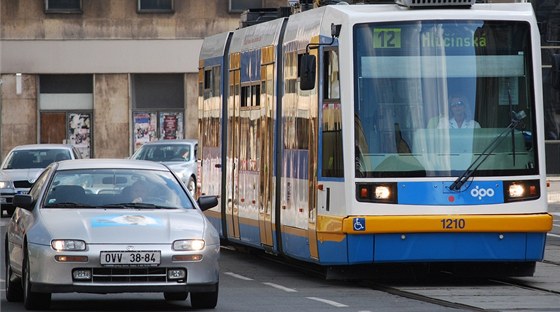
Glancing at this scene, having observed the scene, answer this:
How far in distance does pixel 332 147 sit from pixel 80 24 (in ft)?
125

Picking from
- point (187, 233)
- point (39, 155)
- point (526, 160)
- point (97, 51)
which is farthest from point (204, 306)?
point (97, 51)

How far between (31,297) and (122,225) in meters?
0.98

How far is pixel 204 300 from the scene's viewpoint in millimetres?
14625

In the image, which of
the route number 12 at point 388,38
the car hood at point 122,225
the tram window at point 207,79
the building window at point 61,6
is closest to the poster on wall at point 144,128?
the building window at point 61,6

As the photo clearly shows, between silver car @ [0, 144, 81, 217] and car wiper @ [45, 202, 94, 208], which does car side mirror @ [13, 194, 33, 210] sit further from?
silver car @ [0, 144, 81, 217]

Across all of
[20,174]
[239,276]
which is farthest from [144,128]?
[239,276]

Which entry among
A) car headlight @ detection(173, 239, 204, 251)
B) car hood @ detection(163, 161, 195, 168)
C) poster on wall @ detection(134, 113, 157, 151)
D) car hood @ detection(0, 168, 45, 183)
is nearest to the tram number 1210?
car headlight @ detection(173, 239, 204, 251)

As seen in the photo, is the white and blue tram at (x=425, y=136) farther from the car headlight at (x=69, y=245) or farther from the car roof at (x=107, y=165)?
the car headlight at (x=69, y=245)

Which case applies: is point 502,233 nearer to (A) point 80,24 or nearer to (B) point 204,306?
(B) point 204,306

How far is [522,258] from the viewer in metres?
17.6

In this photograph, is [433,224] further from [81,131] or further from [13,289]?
[81,131]

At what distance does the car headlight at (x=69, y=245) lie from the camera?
13836 mm

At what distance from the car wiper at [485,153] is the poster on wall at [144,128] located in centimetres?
3778

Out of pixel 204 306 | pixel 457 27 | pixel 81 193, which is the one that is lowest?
pixel 204 306
